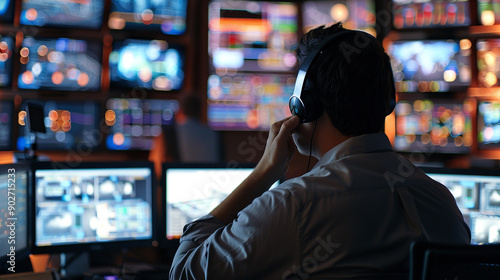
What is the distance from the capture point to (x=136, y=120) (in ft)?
10.6

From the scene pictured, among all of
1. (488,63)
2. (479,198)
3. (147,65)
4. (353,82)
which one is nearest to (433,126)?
(488,63)

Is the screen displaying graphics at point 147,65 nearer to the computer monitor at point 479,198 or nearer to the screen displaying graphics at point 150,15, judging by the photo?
the screen displaying graphics at point 150,15

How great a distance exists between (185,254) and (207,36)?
2470 mm

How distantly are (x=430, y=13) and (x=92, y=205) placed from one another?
2341 millimetres

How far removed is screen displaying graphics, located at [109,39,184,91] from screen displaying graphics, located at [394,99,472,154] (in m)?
1.46

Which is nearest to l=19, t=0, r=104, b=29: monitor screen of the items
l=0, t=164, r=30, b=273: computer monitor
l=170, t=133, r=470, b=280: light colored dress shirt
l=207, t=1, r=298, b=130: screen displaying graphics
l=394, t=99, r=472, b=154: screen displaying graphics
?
l=207, t=1, r=298, b=130: screen displaying graphics

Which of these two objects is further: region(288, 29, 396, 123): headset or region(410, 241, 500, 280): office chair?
region(288, 29, 396, 123): headset

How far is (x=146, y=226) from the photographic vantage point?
1938 mm

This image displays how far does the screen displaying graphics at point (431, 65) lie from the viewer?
3.06 metres

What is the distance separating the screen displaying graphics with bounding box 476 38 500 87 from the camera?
9.96 feet

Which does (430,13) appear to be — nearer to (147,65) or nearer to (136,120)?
(147,65)

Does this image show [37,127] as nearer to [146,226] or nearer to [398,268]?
[146,226]

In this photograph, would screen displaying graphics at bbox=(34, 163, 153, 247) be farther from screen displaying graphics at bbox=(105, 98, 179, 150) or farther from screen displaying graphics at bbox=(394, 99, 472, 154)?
screen displaying graphics at bbox=(394, 99, 472, 154)

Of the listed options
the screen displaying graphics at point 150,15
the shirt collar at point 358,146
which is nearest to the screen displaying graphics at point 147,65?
the screen displaying graphics at point 150,15
